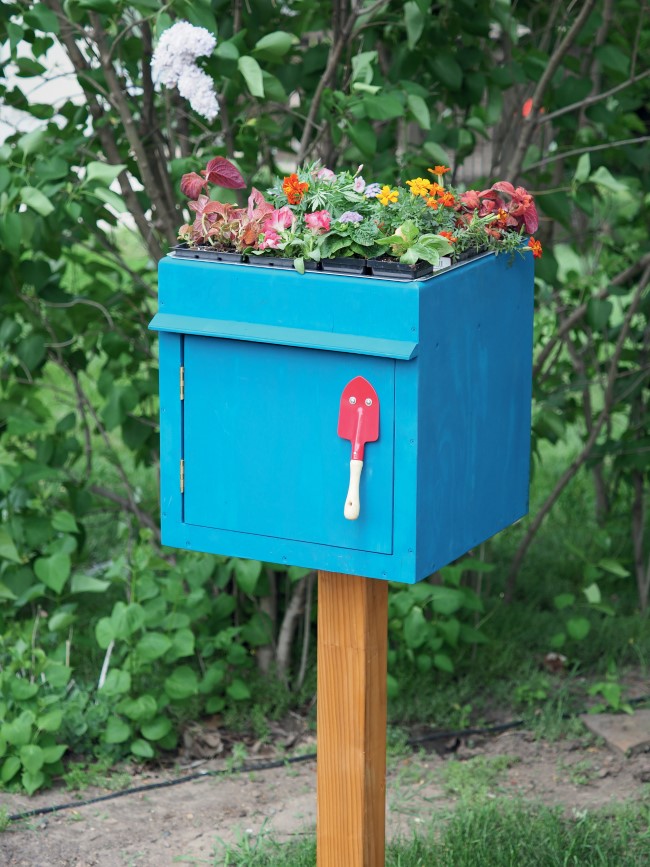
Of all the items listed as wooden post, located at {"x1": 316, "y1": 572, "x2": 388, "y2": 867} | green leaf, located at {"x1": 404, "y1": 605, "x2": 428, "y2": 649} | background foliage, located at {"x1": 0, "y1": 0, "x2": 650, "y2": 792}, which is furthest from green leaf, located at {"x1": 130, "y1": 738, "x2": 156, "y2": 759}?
wooden post, located at {"x1": 316, "y1": 572, "x2": 388, "y2": 867}

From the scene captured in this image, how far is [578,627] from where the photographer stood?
3.78m

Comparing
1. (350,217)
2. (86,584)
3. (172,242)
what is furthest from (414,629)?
(350,217)

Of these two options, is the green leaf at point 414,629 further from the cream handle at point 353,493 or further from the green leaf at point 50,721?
the cream handle at point 353,493

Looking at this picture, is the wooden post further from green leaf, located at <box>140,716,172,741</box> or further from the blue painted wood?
green leaf, located at <box>140,716,172,741</box>

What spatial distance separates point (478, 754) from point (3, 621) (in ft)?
4.17

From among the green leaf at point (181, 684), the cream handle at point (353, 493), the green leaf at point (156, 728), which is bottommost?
the green leaf at point (156, 728)

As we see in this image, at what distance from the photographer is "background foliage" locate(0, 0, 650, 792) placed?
3.25 m

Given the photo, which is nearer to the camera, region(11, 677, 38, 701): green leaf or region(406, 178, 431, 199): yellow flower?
region(406, 178, 431, 199): yellow flower

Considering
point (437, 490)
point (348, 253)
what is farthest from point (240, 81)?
point (437, 490)

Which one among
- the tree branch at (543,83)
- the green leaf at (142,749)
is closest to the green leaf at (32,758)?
the green leaf at (142,749)

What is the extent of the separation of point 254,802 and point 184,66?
1.67m

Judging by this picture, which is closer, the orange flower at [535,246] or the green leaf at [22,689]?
the orange flower at [535,246]

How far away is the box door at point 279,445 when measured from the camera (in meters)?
2.10

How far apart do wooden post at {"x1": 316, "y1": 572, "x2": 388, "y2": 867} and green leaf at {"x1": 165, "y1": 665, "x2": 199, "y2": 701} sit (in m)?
1.04
